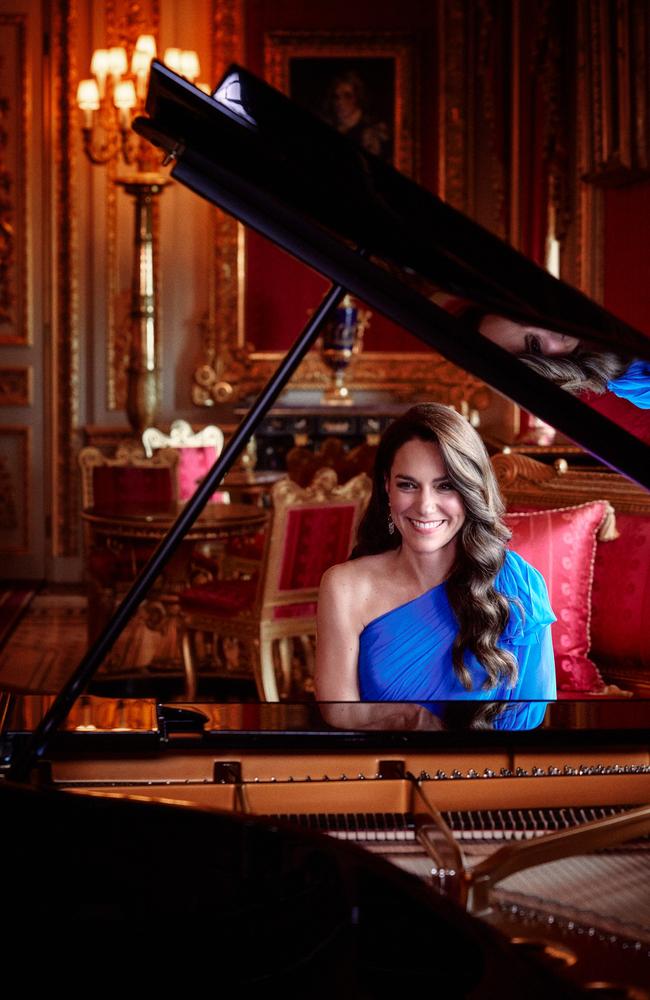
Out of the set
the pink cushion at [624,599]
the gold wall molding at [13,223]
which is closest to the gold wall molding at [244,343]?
the gold wall molding at [13,223]

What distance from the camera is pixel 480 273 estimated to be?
4.59 feet

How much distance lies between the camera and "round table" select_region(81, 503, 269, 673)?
4844 millimetres

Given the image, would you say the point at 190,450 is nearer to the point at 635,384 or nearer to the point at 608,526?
the point at 608,526

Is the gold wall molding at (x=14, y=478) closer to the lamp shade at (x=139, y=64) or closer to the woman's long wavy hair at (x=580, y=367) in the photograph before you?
the lamp shade at (x=139, y=64)

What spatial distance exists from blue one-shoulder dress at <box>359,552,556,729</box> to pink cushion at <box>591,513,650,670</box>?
0.91 metres

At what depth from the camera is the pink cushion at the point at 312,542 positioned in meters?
4.12

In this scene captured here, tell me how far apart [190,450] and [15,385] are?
2112 millimetres

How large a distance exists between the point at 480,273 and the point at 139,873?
2.45 feet

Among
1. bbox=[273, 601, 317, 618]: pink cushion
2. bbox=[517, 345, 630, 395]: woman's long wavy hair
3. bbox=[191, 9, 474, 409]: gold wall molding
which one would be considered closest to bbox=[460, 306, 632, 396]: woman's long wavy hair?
bbox=[517, 345, 630, 395]: woman's long wavy hair

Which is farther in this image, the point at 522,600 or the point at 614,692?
the point at 614,692

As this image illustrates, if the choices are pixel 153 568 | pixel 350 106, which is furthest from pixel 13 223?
pixel 153 568

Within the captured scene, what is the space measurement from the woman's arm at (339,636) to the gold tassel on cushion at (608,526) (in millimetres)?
1085

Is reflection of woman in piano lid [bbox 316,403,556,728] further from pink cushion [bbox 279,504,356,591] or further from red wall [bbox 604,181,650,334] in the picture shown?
red wall [bbox 604,181,650,334]

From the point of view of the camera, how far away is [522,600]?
2232 millimetres
